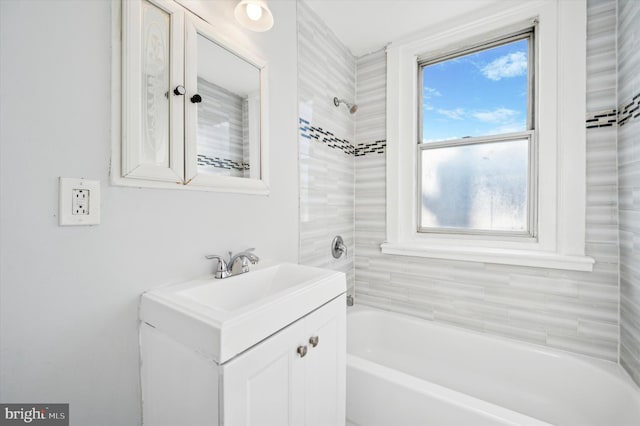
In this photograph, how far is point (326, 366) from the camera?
1.04m

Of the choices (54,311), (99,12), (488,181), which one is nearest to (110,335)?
(54,311)

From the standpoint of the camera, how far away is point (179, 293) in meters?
0.90

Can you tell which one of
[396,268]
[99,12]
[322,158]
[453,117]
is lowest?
[396,268]

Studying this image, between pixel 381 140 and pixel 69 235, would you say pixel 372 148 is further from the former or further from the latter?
pixel 69 235

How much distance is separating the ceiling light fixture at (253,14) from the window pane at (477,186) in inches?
57.1

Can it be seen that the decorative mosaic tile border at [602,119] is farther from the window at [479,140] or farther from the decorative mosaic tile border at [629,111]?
the window at [479,140]

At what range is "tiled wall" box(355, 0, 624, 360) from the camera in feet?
4.74

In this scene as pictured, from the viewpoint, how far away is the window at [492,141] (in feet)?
5.02

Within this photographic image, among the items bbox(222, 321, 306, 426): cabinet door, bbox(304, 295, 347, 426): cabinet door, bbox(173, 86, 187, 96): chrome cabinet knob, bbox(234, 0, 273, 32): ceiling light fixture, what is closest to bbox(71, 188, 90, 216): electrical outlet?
bbox(173, 86, 187, 96): chrome cabinet knob

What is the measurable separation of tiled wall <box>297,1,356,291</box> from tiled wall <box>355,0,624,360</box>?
0.46 ft

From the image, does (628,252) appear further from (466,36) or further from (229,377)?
(229,377)

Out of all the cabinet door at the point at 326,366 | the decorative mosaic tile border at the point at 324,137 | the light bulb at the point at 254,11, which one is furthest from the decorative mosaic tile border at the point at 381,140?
the cabinet door at the point at 326,366

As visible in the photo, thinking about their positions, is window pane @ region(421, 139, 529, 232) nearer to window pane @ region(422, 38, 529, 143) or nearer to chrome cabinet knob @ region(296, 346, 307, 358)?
window pane @ region(422, 38, 529, 143)

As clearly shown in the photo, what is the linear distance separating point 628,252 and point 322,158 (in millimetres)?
1686
